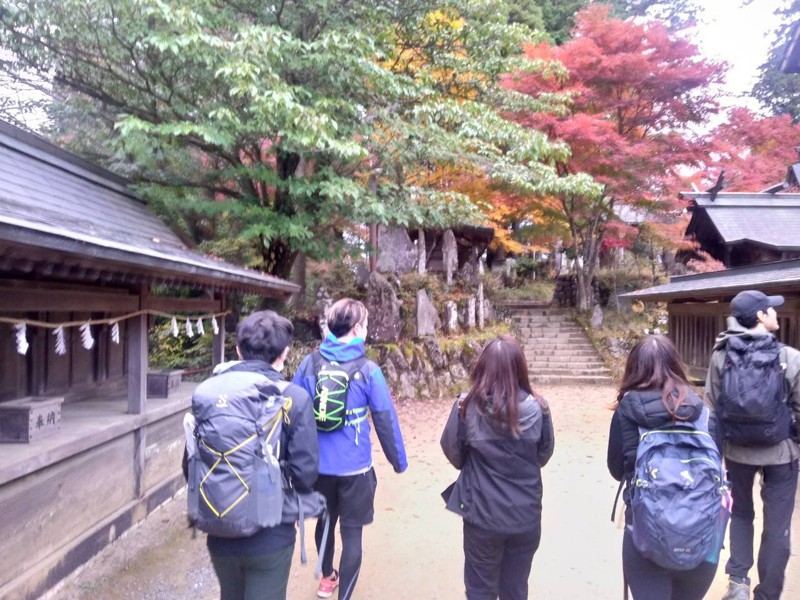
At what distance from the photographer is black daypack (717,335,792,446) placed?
297 centimetres

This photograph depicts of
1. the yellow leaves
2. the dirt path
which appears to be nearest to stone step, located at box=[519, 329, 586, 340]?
the yellow leaves

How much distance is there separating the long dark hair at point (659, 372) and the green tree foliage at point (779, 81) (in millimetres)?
22312

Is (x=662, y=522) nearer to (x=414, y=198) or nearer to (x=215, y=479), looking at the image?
(x=215, y=479)

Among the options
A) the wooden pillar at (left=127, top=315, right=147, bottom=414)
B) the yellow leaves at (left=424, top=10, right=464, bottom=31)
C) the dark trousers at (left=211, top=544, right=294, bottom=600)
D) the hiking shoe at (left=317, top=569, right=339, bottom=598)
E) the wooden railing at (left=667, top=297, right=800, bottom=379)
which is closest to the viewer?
the dark trousers at (left=211, top=544, right=294, bottom=600)

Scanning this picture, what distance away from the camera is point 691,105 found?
47.2ft

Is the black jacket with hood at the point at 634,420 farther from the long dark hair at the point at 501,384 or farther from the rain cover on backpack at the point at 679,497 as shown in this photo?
the long dark hair at the point at 501,384

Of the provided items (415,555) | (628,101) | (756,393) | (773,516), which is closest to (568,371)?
(628,101)

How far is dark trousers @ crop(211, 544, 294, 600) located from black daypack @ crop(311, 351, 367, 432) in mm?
882

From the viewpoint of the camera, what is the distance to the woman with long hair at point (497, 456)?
2.62 m

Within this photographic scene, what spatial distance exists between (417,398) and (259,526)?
9.59 metres

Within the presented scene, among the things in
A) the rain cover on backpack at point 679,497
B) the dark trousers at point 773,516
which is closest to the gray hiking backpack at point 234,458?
the rain cover on backpack at point 679,497

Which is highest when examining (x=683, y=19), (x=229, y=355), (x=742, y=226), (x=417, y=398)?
(x=683, y=19)

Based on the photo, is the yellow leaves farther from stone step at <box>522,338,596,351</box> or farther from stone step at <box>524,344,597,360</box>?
stone step at <box>522,338,596,351</box>

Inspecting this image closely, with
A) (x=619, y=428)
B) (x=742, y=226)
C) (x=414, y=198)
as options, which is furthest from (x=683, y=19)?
(x=619, y=428)
